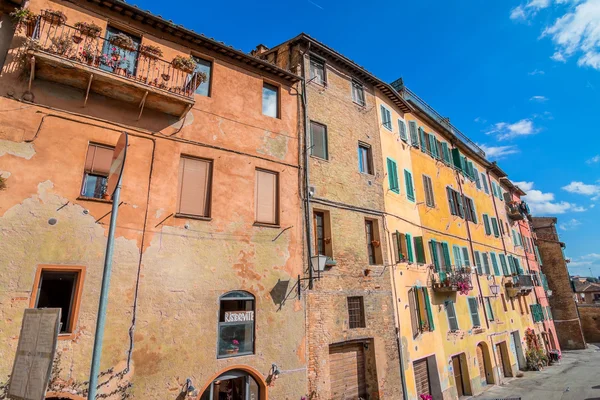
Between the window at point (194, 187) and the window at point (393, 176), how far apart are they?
30.1 ft

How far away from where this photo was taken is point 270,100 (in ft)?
40.4

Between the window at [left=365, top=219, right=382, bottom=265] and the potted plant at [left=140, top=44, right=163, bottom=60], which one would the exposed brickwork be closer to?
the window at [left=365, top=219, right=382, bottom=265]

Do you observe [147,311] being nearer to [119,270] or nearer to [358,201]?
[119,270]

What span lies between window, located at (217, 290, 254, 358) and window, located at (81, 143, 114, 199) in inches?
162

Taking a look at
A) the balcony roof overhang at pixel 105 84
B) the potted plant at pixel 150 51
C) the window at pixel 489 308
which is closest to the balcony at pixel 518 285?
the window at pixel 489 308

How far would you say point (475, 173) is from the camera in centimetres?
2638

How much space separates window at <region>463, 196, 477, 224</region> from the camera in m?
22.9

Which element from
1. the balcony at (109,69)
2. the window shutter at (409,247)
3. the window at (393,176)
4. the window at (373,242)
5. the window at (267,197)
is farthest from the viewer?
the window at (393,176)

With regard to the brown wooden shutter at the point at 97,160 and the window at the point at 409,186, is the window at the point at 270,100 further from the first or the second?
the window at the point at 409,186

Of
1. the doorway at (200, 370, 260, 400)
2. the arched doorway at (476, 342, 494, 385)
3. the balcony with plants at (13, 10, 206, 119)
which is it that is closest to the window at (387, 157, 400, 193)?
the balcony with plants at (13, 10, 206, 119)

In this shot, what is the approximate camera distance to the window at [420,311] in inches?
571

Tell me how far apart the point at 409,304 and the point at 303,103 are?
31.5 feet

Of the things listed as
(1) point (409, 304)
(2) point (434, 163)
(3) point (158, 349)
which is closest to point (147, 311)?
(3) point (158, 349)

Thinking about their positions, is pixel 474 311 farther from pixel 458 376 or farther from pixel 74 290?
pixel 74 290
